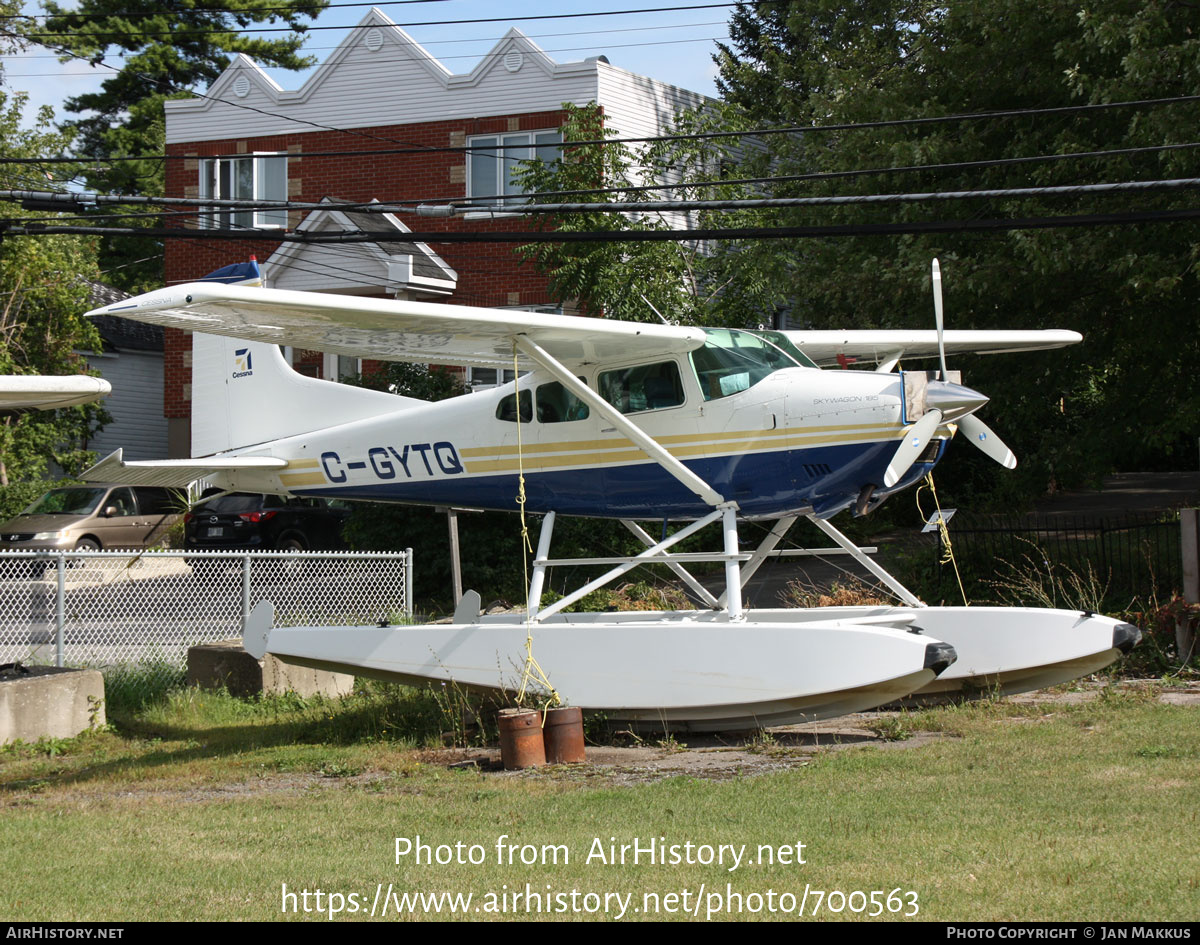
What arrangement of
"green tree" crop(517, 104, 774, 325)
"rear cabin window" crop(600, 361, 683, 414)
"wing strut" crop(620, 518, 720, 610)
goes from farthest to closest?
"green tree" crop(517, 104, 774, 325) → "wing strut" crop(620, 518, 720, 610) → "rear cabin window" crop(600, 361, 683, 414)

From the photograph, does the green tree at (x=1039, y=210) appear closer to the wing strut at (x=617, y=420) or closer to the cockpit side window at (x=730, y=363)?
the cockpit side window at (x=730, y=363)

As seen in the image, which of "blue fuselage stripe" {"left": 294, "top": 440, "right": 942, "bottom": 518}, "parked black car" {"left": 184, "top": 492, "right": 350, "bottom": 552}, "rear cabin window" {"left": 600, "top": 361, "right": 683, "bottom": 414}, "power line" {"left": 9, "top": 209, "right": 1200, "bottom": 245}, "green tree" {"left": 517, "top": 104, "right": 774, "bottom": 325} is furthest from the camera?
"parked black car" {"left": 184, "top": 492, "right": 350, "bottom": 552}

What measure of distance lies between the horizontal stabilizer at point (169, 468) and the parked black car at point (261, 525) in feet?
32.5

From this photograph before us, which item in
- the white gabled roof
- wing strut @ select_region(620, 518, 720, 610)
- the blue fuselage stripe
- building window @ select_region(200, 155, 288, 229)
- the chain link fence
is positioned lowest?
the chain link fence

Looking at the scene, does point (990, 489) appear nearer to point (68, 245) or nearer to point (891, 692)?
point (891, 692)

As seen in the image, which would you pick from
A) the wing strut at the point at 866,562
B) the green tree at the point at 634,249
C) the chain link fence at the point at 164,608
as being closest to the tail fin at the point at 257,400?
the chain link fence at the point at 164,608

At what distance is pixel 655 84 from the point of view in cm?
2567

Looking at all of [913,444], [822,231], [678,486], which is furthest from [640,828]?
[822,231]

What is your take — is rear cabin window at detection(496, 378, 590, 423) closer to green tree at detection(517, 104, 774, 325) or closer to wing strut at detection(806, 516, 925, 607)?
wing strut at detection(806, 516, 925, 607)

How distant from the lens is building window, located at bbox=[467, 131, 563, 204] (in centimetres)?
2486

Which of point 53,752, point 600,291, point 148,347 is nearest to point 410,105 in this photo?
point 600,291

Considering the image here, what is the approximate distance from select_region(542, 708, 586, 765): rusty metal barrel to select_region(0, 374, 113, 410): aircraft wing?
3962 millimetres

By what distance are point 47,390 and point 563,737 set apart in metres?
4.37

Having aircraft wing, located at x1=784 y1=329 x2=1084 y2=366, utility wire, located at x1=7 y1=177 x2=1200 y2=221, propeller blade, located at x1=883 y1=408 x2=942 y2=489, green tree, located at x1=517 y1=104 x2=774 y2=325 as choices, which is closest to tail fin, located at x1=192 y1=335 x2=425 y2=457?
utility wire, located at x1=7 y1=177 x2=1200 y2=221
